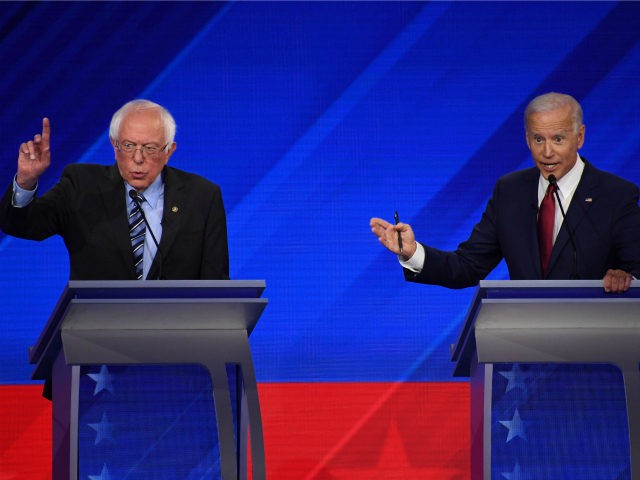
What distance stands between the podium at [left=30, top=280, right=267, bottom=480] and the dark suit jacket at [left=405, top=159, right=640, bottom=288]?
2.71 ft

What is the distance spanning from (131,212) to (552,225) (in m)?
1.24

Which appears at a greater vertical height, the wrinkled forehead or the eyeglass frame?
the wrinkled forehead

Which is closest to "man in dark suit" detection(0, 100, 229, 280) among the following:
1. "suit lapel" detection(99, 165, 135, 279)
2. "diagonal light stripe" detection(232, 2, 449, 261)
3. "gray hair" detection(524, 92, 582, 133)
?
"suit lapel" detection(99, 165, 135, 279)

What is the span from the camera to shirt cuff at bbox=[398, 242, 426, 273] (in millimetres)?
3139

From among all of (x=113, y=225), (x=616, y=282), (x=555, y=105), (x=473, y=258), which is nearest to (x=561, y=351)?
(x=616, y=282)

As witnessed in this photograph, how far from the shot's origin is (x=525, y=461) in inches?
98.8

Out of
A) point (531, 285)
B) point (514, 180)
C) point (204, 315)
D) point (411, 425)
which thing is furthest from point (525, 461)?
point (411, 425)

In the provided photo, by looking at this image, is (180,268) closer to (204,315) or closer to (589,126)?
(204,315)

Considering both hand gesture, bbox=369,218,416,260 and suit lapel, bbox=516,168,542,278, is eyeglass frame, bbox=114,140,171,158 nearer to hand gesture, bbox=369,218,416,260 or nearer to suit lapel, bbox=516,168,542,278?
hand gesture, bbox=369,218,416,260

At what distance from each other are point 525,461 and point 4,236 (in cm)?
294

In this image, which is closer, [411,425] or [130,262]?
[130,262]

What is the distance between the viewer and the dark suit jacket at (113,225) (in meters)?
3.04

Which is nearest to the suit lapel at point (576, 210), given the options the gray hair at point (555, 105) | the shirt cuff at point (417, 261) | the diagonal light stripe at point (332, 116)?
the gray hair at point (555, 105)

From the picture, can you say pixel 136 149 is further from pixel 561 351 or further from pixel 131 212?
pixel 561 351
